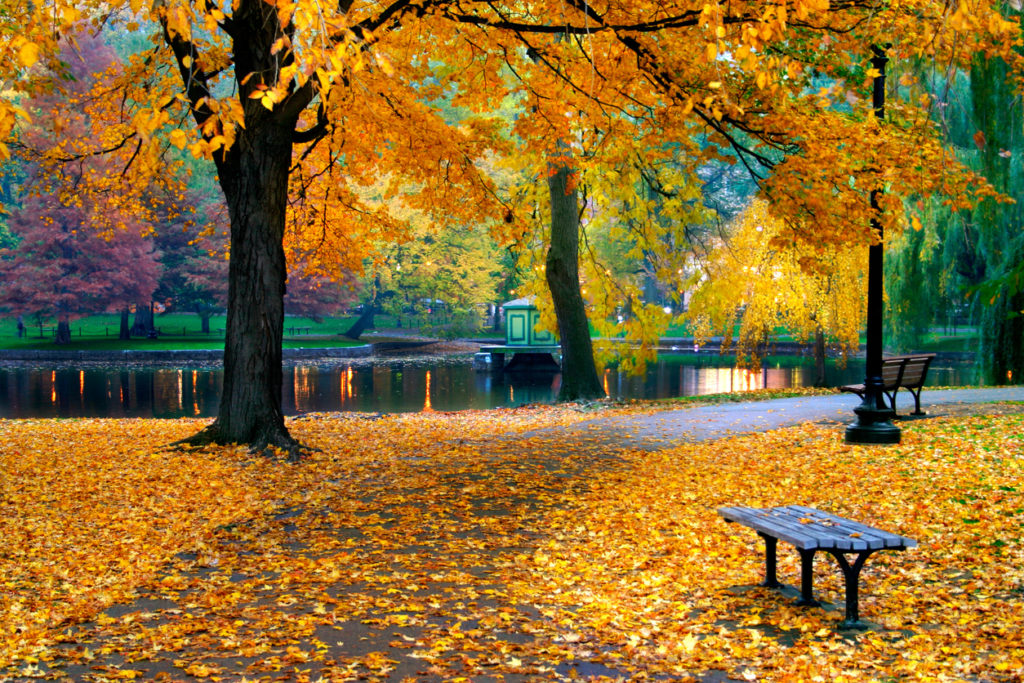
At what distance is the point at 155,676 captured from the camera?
408 centimetres

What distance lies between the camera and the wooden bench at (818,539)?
Result: 466 cm

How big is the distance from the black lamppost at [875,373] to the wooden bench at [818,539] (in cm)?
464

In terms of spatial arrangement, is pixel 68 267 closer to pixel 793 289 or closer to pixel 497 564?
pixel 793 289

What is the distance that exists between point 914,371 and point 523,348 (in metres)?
27.7

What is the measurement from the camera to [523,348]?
39.2m

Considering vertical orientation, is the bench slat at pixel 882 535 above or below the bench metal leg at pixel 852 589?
above

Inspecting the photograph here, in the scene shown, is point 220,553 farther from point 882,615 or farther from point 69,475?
point 882,615

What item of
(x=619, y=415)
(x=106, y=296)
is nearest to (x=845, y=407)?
(x=619, y=415)

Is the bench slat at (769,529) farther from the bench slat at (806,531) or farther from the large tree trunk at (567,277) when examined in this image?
the large tree trunk at (567,277)

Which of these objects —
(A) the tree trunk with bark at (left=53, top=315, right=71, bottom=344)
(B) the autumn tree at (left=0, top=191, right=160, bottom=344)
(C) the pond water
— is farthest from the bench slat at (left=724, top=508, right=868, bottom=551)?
(A) the tree trunk with bark at (left=53, top=315, right=71, bottom=344)

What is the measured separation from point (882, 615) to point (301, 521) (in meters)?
4.42

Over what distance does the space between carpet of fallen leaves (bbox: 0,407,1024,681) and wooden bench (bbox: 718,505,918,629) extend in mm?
174

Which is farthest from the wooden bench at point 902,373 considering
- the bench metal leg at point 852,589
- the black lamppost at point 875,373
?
the bench metal leg at point 852,589

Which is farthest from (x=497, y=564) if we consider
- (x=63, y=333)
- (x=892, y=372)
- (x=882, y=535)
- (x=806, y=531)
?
(x=63, y=333)
